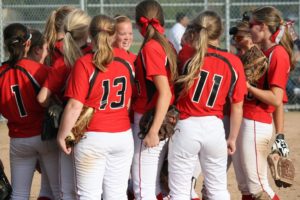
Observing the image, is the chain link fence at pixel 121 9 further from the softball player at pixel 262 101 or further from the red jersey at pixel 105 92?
the red jersey at pixel 105 92

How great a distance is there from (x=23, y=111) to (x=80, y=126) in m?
0.72

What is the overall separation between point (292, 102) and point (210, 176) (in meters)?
8.70

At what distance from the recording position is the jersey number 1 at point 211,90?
18.1ft

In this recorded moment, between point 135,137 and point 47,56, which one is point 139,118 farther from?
point 47,56

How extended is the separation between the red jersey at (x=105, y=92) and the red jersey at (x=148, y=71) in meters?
0.18

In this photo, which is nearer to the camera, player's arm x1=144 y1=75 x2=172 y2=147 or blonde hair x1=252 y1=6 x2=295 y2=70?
player's arm x1=144 y1=75 x2=172 y2=147

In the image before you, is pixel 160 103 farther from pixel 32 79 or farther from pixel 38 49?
pixel 38 49

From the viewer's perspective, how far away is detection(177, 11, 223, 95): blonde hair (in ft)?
17.9

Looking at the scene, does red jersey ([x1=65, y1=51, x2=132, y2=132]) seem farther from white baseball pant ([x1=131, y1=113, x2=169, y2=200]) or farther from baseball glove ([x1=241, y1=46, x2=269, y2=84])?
baseball glove ([x1=241, y1=46, x2=269, y2=84])

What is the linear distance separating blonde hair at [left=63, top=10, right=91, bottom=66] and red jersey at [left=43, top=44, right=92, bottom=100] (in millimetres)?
62

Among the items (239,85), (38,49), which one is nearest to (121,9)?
(38,49)

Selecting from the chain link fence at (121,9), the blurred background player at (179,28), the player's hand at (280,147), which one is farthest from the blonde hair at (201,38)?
the blurred background player at (179,28)

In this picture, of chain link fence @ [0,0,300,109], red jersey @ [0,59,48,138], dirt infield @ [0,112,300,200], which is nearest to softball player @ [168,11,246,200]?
red jersey @ [0,59,48,138]

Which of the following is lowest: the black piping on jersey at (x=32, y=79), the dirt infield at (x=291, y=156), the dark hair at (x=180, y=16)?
the dirt infield at (x=291, y=156)
